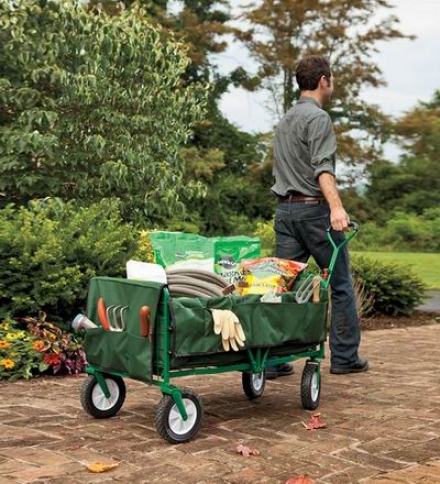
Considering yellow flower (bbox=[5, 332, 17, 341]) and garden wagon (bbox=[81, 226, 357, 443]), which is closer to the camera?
garden wagon (bbox=[81, 226, 357, 443])

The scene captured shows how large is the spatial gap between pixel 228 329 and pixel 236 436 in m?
0.55

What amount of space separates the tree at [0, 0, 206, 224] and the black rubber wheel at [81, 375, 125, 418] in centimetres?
482

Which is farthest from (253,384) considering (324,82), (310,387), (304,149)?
(324,82)

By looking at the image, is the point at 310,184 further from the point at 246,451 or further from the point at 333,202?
the point at 246,451

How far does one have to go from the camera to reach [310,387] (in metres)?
4.90

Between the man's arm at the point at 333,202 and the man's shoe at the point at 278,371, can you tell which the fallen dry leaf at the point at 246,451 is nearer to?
the man's arm at the point at 333,202

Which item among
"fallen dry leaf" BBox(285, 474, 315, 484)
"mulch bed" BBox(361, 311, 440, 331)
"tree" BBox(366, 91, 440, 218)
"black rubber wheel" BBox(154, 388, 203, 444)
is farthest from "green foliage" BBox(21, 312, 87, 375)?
"tree" BBox(366, 91, 440, 218)

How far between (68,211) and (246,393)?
3.26 meters

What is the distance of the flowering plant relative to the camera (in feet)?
19.6

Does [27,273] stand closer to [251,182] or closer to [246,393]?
[246,393]

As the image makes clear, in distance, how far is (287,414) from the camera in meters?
4.85

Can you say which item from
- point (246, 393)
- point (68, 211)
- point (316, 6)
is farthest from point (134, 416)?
point (316, 6)

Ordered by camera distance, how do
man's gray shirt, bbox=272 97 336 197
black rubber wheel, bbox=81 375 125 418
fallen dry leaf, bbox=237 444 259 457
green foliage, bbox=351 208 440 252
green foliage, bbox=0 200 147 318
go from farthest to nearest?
green foliage, bbox=351 208 440 252 < green foliage, bbox=0 200 147 318 < man's gray shirt, bbox=272 97 336 197 < black rubber wheel, bbox=81 375 125 418 < fallen dry leaf, bbox=237 444 259 457

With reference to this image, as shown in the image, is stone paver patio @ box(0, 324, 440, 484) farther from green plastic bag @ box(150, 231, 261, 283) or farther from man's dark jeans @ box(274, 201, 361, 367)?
green plastic bag @ box(150, 231, 261, 283)
